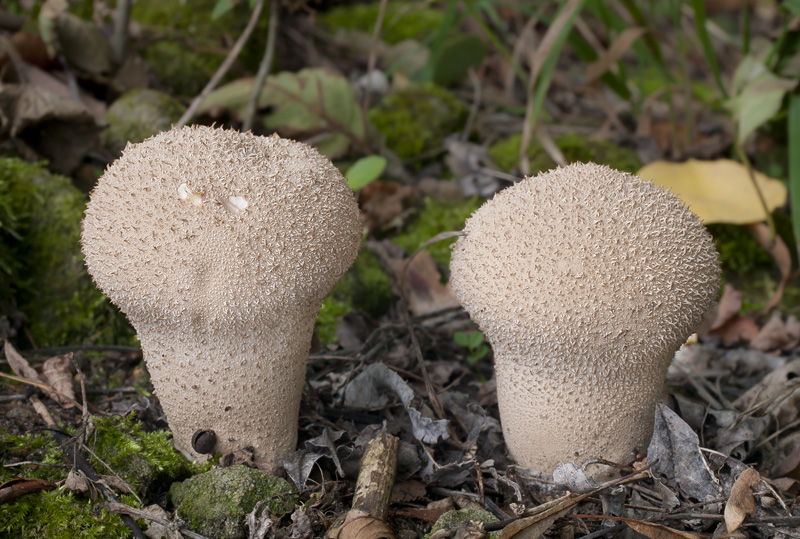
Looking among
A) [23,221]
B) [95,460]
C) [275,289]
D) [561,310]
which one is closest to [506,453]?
[561,310]

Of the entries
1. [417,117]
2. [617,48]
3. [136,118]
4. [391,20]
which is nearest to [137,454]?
[136,118]

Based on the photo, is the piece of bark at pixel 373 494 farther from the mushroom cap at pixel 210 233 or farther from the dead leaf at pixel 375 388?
the mushroom cap at pixel 210 233

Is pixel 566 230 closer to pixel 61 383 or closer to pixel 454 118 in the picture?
pixel 61 383

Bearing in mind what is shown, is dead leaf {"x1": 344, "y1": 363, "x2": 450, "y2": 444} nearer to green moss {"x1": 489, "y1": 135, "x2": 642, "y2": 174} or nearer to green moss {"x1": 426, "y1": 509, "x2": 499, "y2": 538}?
green moss {"x1": 426, "y1": 509, "x2": 499, "y2": 538}

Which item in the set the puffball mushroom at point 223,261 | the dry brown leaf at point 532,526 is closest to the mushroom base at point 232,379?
the puffball mushroom at point 223,261

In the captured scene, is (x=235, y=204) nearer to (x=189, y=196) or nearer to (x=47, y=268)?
(x=189, y=196)

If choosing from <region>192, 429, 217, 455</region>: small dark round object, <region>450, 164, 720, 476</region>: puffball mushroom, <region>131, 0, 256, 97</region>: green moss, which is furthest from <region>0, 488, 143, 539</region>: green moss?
<region>131, 0, 256, 97</region>: green moss
